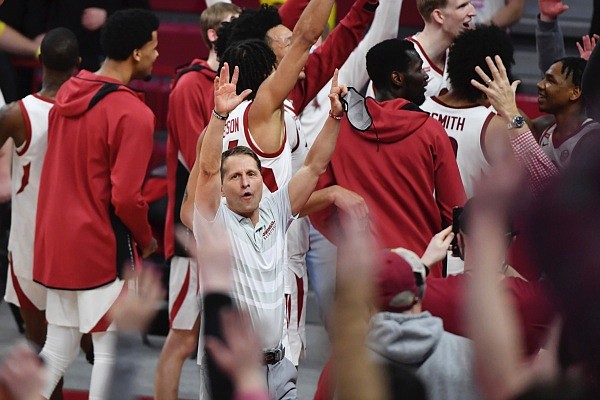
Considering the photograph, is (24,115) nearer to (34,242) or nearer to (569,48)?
(34,242)

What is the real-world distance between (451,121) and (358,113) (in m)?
0.63

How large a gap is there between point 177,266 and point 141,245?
55cm

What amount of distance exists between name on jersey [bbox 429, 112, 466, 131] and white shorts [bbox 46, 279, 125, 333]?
1671mm

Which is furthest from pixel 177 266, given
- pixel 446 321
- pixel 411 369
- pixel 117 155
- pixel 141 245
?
pixel 411 369

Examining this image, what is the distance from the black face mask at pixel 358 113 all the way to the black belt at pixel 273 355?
1.10 meters

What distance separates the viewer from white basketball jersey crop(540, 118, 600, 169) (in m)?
5.87

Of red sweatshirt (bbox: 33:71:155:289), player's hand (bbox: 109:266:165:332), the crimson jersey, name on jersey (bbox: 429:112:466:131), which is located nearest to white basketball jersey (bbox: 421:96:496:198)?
name on jersey (bbox: 429:112:466:131)

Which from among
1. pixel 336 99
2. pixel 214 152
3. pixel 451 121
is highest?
pixel 336 99

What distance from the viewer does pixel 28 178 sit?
6434mm

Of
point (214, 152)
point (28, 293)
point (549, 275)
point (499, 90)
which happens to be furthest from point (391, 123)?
point (549, 275)

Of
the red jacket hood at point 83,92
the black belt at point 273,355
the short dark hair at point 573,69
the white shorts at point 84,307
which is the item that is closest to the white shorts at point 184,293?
the white shorts at point 84,307

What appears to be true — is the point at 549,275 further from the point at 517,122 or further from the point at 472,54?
the point at 472,54

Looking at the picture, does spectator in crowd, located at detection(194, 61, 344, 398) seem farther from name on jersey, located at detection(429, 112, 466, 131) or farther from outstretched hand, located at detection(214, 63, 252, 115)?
name on jersey, located at detection(429, 112, 466, 131)

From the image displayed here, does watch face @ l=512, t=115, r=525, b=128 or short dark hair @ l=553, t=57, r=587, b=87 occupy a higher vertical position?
watch face @ l=512, t=115, r=525, b=128
